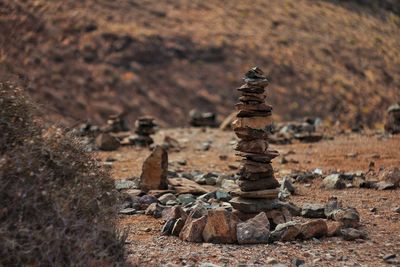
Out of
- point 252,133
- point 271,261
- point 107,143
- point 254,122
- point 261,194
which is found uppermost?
point 254,122

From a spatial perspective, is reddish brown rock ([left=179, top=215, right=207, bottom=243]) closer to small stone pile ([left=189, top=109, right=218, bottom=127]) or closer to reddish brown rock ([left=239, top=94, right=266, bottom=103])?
reddish brown rock ([left=239, top=94, right=266, bottom=103])

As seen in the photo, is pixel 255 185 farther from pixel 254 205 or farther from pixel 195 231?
pixel 195 231

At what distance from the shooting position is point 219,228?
760 centimetres

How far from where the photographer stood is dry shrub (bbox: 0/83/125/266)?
221 inches

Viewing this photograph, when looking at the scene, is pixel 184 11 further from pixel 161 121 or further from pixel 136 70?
pixel 161 121

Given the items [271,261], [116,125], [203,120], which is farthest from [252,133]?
[203,120]

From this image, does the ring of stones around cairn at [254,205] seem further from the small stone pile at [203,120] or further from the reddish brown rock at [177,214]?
the small stone pile at [203,120]

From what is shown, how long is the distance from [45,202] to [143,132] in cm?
1239

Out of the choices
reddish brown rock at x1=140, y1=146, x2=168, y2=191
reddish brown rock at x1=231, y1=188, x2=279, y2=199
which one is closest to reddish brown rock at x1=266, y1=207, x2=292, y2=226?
reddish brown rock at x1=231, y1=188, x2=279, y2=199

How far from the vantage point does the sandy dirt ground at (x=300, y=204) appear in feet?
22.7

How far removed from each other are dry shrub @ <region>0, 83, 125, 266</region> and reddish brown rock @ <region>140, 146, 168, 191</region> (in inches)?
159

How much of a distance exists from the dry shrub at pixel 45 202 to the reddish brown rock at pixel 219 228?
1375mm

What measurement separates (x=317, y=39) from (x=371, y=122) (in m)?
8.79

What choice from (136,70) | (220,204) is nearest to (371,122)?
(136,70)
